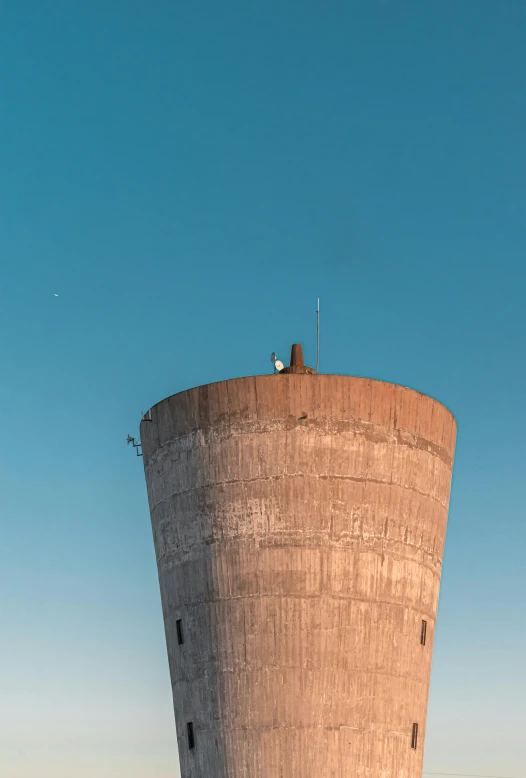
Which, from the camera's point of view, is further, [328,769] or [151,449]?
[151,449]

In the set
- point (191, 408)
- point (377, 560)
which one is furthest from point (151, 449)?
point (377, 560)

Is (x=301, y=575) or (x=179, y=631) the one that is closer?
(x=301, y=575)

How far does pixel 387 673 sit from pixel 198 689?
5482 millimetres

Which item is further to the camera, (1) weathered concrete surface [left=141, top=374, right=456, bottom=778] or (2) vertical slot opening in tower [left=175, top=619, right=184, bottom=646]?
(2) vertical slot opening in tower [left=175, top=619, right=184, bottom=646]

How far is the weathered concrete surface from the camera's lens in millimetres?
31828

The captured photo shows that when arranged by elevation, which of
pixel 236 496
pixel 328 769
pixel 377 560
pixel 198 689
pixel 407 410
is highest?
pixel 407 410

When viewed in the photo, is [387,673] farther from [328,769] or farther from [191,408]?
[191,408]

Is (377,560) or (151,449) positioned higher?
(151,449)

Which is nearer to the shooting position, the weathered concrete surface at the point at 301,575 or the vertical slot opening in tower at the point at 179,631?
the weathered concrete surface at the point at 301,575

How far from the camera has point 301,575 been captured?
32.3 m

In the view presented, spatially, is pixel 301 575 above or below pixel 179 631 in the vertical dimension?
above

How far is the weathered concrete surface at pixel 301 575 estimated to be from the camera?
3183 cm

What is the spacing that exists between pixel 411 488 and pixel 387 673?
5411 mm

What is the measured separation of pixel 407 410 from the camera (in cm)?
3425
